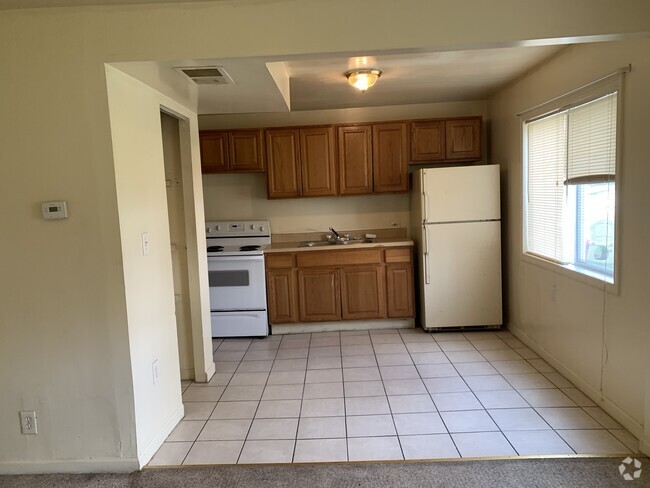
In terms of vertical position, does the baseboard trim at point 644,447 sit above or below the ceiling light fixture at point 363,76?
below

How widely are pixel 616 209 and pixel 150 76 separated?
273cm

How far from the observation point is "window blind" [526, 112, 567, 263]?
325cm

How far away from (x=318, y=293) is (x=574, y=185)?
2.51 metres

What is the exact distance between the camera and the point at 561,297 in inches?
127

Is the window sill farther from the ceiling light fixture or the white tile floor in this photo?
the ceiling light fixture

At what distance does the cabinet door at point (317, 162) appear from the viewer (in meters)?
4.62

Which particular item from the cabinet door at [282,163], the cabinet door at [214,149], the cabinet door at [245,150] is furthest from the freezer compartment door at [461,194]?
the cabinet door at [214,149]

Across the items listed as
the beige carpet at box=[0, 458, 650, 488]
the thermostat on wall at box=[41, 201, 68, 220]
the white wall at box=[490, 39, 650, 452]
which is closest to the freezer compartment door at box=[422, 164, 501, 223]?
the white wall at box=[490, 39, 650, 452]

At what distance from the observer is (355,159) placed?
465 cm

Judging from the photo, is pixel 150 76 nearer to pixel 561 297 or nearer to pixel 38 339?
pixel 38 339

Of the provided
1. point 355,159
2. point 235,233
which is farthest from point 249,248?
Result: point 355,159

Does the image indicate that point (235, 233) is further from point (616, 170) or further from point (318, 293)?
point (616, 170)

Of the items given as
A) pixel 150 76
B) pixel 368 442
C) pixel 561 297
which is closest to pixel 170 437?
pixel 368 442

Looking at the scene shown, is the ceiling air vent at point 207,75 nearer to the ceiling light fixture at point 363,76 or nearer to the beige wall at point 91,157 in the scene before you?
the beige wall at point 91,157
